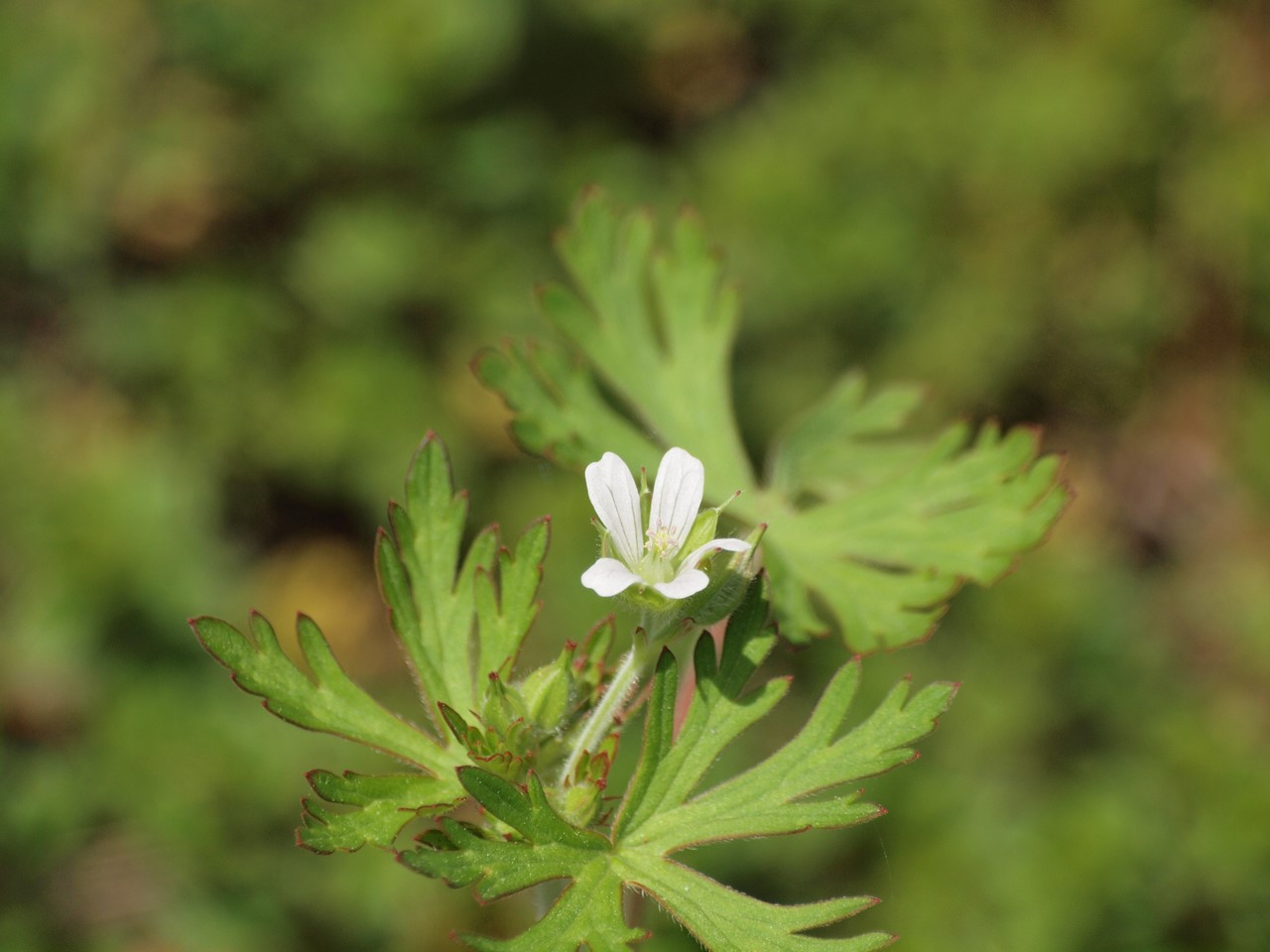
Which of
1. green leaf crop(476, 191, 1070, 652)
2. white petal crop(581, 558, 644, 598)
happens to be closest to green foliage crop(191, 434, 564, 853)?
white petal crop(581, 558, 644, 598)

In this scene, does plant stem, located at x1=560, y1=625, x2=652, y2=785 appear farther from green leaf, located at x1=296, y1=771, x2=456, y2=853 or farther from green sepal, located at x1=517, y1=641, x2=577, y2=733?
green leaf, located at x1=296, y1=771, x2=456, y2=853

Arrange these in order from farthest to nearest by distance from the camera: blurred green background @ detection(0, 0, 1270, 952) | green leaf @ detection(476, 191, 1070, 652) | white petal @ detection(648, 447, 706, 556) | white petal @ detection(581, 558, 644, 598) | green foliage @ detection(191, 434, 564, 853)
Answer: blurred green background @ detection(0, 0, 1270, 952), green leaf @ detection(476, 191, 1070, 652), white petal @ detection(648, 447, 706, 556), green foliage @ detection(191, 434, 564, 853), white petal @ detection(581, 558, 644, 598)

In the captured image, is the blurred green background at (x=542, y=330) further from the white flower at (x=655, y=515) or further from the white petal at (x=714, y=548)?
the white petal at (x=714, y=548)

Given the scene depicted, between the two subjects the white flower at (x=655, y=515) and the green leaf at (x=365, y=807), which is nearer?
the green leaf at (x=365, y=807)

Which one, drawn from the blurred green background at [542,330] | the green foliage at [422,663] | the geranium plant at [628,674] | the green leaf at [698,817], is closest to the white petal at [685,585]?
the geranium plant at [628,674]

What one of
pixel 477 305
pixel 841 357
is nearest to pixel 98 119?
pixel 477 305

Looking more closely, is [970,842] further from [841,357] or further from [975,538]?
[975,538]
